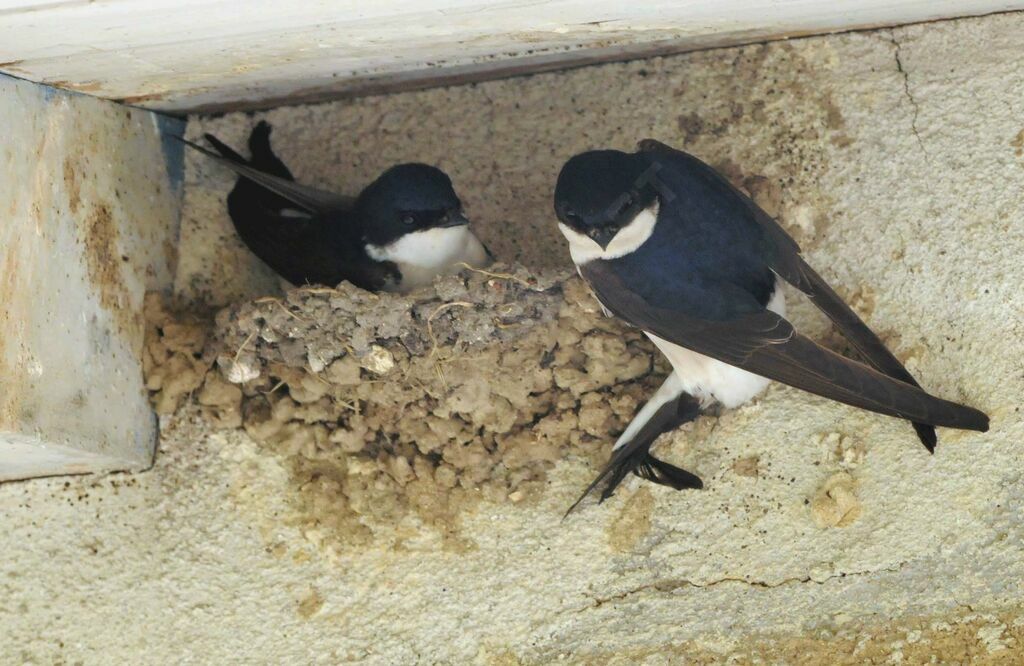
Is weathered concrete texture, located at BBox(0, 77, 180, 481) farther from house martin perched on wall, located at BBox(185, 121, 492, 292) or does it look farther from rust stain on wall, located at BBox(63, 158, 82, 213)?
house martin perched on wall, located at BBox(185, 121, 492, 292)

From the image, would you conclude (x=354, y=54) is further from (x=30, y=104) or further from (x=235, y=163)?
(x=30, y=104)

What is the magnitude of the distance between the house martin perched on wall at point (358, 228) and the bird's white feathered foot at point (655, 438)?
1.56 feet

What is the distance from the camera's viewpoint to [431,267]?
2.60m

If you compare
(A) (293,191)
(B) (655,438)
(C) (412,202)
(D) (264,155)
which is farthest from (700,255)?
(D) (264,155)

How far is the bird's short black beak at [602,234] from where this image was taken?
2.18 m

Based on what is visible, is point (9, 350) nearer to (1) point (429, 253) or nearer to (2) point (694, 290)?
(1) point (429, 253)

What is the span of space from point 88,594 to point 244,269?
772 millimetres

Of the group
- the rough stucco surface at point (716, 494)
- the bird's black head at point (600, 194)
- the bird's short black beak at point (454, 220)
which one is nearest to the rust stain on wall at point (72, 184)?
the rough stucco surface at point (716, 494)

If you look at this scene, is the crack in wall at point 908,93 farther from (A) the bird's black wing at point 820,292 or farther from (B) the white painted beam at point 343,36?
(A) the bird's black wing at point 820,292

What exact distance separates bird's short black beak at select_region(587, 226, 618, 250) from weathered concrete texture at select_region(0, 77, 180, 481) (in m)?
0.98

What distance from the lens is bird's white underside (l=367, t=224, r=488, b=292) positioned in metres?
2.54

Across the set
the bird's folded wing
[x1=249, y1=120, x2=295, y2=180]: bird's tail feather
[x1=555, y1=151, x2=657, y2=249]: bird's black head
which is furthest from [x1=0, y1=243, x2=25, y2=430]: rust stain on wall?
[x1=555, y1=151, x2=657, y2=249]: bird's black head

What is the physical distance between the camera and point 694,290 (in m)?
2.22

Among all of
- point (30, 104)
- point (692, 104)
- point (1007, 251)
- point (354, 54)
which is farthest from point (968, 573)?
point (30, 104)
